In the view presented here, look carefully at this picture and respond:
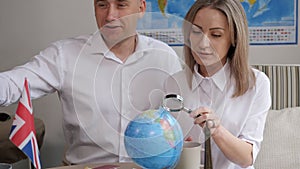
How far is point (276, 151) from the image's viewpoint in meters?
2.15

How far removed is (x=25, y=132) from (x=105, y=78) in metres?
0.40

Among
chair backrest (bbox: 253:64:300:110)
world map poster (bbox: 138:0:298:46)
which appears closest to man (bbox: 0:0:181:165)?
world map poster (bbox: 138:0:298:46)

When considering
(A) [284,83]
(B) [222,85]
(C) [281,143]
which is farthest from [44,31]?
(B) [222,85]

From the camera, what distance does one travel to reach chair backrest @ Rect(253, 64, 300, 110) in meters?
2.40

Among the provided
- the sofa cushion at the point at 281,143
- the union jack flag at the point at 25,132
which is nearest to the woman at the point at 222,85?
the union jack flag at the point at 25,132

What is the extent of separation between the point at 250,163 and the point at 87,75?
615 mm

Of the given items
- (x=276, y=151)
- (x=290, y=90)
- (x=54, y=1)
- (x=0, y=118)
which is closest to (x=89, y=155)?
(x=0, y=118)

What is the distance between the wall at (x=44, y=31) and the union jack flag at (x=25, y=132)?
5.45ft

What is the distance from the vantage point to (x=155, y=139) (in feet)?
3.79

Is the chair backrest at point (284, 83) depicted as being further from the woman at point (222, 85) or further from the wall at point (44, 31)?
the wall at point (44, 31)

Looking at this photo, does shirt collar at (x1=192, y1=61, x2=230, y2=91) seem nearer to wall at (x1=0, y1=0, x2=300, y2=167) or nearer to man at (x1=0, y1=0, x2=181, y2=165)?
man at (x1=0, y1=0, x2=181, y2=165)

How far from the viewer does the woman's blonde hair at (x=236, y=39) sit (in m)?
1.50

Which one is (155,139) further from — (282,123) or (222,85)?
(282,123)

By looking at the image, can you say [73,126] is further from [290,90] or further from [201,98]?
[290,90]
